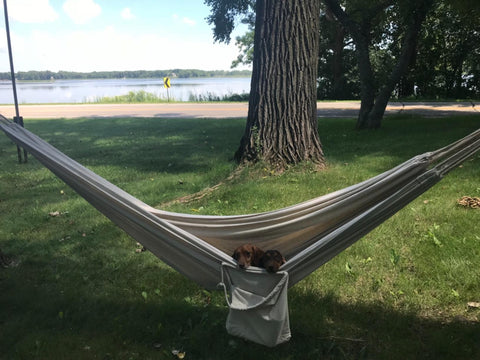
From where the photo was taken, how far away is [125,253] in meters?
3.39

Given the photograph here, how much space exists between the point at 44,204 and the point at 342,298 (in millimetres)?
3393

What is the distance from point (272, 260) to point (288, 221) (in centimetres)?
23

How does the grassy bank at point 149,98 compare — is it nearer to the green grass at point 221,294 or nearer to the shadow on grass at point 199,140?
the shadow on grass at point 199,140

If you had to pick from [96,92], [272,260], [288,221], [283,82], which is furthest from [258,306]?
[96,92]

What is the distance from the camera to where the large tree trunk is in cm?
495

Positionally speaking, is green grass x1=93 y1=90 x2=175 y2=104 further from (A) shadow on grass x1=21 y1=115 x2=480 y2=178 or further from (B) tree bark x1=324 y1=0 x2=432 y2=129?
(B) tree bark x1=324 y1=0 x2=432 y2=129

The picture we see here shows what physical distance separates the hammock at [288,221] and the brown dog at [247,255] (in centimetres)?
5

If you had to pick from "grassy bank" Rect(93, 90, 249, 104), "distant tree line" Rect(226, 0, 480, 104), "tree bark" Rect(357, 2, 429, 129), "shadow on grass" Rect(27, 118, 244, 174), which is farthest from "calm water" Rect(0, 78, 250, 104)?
"tree bark" Rect(357, 2, 429, 129)

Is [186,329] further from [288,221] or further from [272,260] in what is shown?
[288,221]

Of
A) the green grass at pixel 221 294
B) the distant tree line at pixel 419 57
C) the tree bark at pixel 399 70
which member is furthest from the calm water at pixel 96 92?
the green grass at pixel 221 294

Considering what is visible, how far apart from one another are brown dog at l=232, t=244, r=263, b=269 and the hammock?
0.15ft

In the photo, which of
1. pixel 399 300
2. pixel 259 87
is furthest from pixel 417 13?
pixel 399 300

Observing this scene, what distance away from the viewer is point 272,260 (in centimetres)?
212

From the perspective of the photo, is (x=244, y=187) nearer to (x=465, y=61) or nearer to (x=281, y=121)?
(x=281, y=121)
